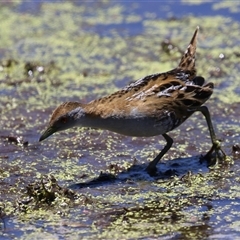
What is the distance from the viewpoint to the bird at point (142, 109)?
891 centimetres

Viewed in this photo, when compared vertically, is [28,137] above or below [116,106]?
→ below

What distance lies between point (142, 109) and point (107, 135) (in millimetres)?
1616

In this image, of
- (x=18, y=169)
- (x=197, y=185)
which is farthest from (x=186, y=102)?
(x=18, y=169)

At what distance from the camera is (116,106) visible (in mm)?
8938

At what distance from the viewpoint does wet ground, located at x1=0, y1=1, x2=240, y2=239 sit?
7922 mm

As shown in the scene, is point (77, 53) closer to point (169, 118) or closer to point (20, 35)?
point (20, 35)

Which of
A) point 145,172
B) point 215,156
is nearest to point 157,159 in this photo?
point 145,172

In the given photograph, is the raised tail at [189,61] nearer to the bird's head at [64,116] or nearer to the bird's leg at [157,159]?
the bird's leg at [157,159]

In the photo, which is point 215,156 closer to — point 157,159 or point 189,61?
point 157,159

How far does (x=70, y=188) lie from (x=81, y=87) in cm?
390

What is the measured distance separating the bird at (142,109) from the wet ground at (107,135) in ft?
1.67

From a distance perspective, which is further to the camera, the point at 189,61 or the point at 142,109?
the point at 189,61

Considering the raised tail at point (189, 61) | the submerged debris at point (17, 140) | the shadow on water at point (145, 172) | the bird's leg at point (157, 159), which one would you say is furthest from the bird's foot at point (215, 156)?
the submerged debris at point (17, 140)

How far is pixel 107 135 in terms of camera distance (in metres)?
10.5
